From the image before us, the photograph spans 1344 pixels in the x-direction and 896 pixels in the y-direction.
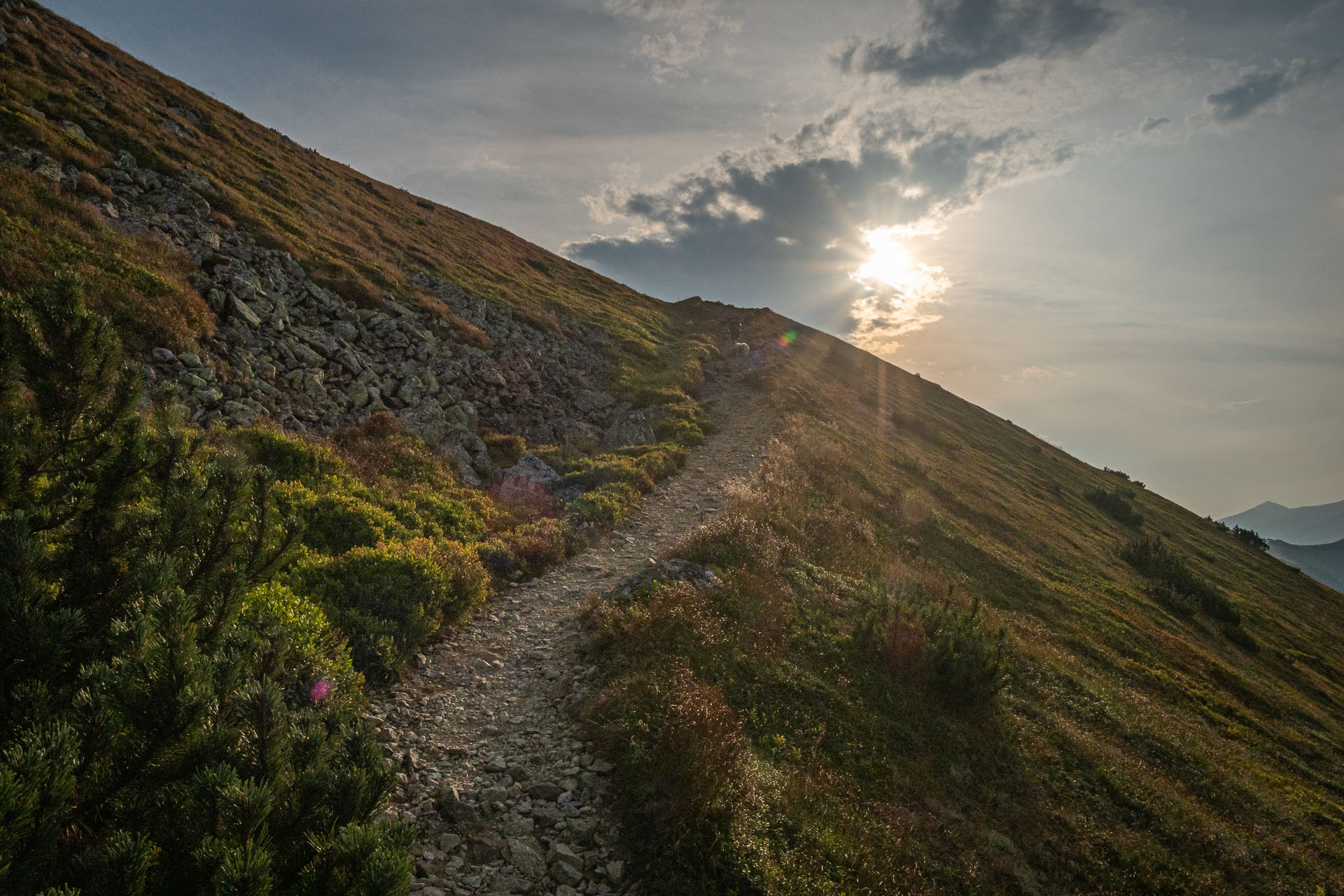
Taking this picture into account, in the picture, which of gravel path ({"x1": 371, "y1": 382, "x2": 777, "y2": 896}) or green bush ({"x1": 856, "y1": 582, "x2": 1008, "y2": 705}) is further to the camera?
green bush ({"x1": 856, "y1": 582, "x2": 1008, "y2": 705})

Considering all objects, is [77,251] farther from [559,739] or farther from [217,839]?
[217,839]

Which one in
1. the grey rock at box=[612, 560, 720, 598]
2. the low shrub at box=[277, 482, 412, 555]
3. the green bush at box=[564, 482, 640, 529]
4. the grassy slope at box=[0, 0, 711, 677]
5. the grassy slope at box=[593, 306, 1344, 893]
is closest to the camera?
Answer: the grassy slope at box=[593, 306, 1344, 893]

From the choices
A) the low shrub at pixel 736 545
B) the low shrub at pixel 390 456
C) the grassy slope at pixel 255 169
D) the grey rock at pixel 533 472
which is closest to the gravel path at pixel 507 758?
the low shrub at pixel 736 545

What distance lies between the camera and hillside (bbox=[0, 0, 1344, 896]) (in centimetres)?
357

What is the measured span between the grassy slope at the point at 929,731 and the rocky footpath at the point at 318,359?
10237 millimetres

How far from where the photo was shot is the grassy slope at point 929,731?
7.69m

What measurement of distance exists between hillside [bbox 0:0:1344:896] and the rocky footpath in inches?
6.7

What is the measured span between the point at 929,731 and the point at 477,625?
9.45m

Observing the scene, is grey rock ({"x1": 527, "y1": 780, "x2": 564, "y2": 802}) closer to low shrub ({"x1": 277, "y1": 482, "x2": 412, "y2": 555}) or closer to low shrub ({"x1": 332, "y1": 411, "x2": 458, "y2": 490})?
low shrub ({"x1": 277, "y1": 482, "x2": 412, "y2": 555})

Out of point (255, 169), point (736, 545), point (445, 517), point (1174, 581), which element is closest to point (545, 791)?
point (736, 545)

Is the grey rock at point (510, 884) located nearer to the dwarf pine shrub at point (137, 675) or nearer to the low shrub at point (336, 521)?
the dwarf pine shrub at point (137, 675)

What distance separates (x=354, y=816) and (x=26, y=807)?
1.71 meters

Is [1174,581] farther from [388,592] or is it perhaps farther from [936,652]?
[388,592]

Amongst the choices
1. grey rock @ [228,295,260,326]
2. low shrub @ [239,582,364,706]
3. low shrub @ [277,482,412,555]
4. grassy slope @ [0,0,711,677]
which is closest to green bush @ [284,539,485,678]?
grassy slope @ [0,0,711,677]
